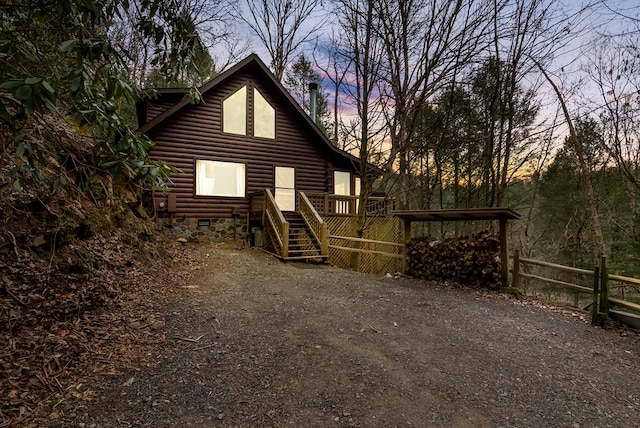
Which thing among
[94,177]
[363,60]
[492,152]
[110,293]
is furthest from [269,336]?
[492,152]

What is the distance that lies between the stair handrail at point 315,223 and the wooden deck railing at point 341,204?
505mm

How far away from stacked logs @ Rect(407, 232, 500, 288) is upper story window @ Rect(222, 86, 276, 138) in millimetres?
7112

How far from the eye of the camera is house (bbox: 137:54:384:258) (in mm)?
10312

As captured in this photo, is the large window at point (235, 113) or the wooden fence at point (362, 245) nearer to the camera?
the large window at point (235, 113)

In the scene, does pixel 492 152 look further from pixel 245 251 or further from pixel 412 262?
pixel 245 251

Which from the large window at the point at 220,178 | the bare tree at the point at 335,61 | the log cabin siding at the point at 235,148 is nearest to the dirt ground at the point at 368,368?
the log cabin siding at the point at 235,148

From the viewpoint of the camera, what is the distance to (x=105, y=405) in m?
2.46

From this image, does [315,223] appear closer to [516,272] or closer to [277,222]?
[277,222]

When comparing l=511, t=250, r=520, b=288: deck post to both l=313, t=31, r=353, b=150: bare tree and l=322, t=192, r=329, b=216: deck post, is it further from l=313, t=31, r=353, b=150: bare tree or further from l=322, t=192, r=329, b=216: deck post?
l=313, t=31, r=353, b=150: bare tree

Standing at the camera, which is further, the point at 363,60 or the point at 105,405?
the point at 363,60

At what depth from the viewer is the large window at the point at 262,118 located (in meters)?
11.7

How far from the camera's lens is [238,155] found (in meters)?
11.4

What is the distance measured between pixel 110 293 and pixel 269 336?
7.46 ft

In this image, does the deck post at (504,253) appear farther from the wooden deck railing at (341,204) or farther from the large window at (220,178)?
the large window at (220,178)
